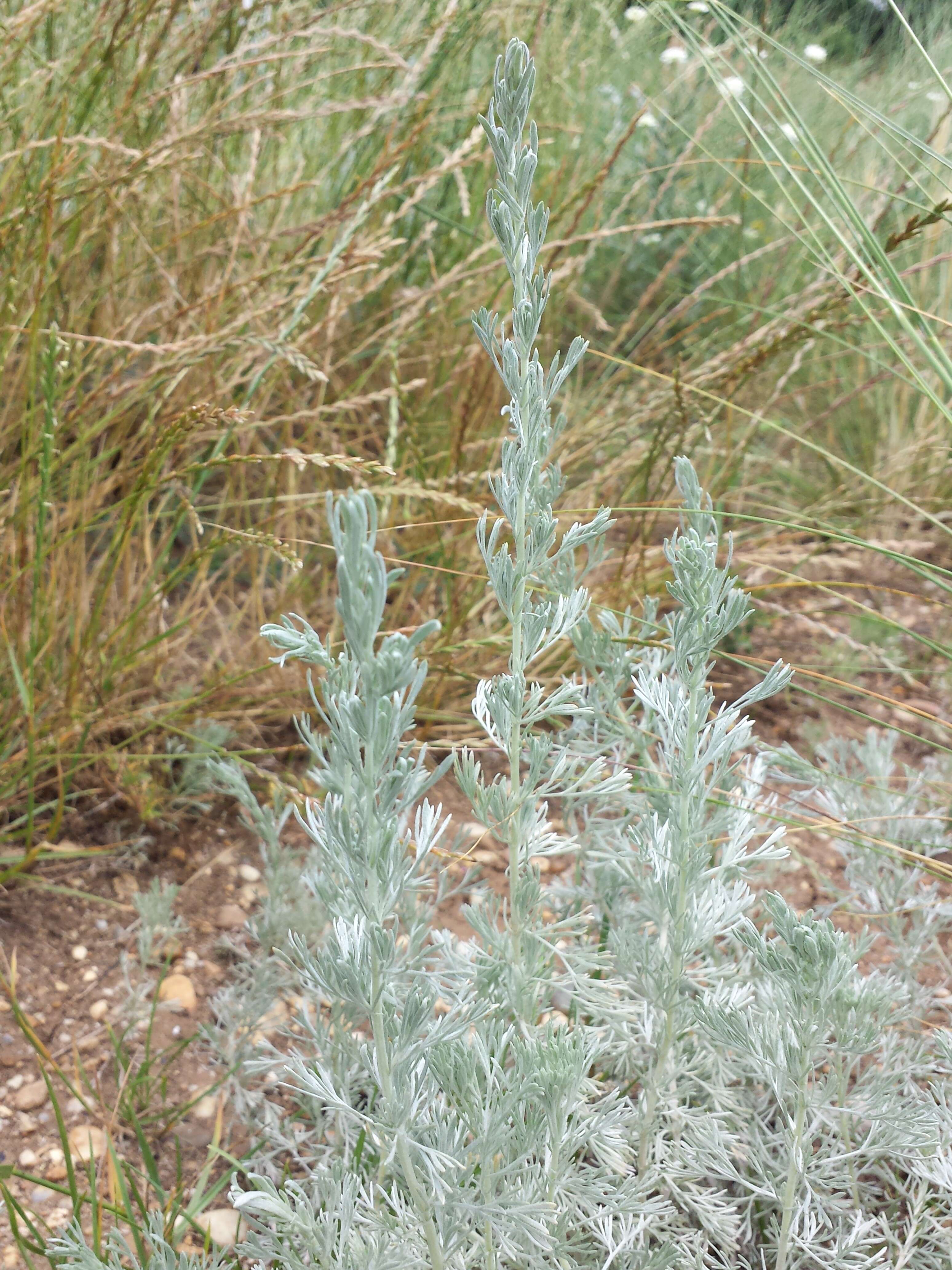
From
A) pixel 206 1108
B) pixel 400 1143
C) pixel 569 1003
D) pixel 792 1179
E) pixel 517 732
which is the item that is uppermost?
pixel 517 732

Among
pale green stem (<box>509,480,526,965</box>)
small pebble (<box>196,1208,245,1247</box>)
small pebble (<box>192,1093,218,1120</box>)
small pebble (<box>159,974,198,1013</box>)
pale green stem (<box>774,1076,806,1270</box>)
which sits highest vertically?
pale green stem (<box>509,480,526,965</box>)

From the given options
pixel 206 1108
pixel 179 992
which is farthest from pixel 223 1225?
pixel 179 992

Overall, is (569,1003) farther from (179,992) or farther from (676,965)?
(179,992)

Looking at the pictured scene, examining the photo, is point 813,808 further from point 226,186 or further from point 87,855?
point 226,186

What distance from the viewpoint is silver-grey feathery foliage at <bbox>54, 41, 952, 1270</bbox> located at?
2.84ft

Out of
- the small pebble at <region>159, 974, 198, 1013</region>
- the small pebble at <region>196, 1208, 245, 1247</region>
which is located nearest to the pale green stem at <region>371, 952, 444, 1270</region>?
the small pebble at <region>196, 1208, 245, 1247</region>

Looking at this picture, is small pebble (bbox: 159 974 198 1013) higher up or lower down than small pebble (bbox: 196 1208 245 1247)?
lower down

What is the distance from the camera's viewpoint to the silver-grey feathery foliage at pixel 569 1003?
866 millimetres

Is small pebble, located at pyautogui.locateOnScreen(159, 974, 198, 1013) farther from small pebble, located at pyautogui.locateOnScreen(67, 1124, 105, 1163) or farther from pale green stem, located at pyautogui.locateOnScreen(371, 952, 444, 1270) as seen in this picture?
pale green stem, located at pyautogui.locateOnScreen(371, 952, 444, 1270)

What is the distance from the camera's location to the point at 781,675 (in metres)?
1.01

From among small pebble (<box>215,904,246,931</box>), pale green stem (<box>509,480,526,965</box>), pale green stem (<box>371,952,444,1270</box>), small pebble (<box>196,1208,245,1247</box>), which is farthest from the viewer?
small pebble (<box>215,904,246,931</box>)

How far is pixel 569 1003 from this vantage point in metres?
1.48

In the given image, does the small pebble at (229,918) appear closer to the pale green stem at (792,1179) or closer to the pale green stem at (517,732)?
the pale green stem at (517,732)

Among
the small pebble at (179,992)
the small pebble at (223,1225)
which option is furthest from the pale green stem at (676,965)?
the small pebble at (179,992)
